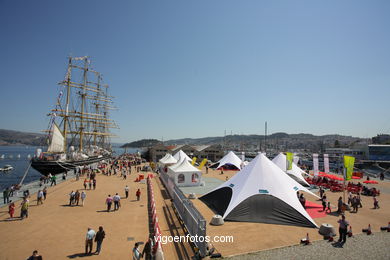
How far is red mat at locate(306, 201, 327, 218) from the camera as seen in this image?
44.3 ft

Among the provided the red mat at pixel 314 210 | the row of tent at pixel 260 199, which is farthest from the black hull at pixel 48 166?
the red mat at pixel 314 210

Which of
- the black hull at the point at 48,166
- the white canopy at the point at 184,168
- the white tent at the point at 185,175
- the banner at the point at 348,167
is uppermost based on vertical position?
the banner at the point at 348,167

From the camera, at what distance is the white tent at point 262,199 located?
11.6m

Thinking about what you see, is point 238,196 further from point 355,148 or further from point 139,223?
point 355,148

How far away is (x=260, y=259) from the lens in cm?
767

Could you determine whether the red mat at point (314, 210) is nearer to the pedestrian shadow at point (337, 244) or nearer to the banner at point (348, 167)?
the banner at point (348, 167)

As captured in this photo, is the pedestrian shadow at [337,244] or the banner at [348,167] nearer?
the pedestrian shadow at [337,244]

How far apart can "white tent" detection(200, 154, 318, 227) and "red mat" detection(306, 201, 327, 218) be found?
182cm

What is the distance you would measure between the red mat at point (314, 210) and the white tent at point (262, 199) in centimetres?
182

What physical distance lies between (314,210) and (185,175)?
486 inches

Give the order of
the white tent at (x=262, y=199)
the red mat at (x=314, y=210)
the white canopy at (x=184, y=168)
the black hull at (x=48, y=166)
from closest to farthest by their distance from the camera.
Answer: the white tent at (x=262, y=199), the red mat at (x=314, y=210), the white canopy at (x=184, y=168), the black hull at (x=48, y=166)

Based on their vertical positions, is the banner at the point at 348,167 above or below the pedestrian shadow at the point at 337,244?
above

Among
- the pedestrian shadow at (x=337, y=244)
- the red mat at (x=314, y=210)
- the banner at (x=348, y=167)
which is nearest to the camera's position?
the pedestrian shadow at (x=337, y=244)

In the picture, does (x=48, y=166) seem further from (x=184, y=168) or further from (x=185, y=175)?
(x=185, y=175)
